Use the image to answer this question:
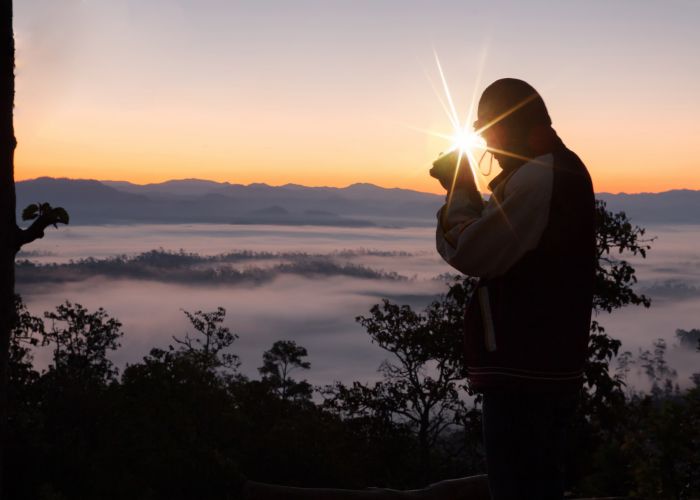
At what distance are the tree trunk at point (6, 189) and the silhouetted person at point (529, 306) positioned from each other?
91.0 inches

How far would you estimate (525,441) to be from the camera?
2389 mm

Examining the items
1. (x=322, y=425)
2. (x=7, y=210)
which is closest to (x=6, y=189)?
(x=7, y=210)

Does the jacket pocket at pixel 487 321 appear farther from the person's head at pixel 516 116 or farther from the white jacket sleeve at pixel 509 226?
the person's head at pixel 516 116

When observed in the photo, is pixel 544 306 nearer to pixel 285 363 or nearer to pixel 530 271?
pixel 530 271

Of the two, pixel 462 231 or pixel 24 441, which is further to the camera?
pixel 24 441

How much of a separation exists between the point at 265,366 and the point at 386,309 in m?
34.1

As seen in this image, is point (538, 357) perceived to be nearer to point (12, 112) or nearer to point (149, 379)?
point (12, 112)

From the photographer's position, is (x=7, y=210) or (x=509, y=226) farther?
(x=7, y=210)

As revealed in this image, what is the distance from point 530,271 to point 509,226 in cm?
18

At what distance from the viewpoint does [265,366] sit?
195 feet

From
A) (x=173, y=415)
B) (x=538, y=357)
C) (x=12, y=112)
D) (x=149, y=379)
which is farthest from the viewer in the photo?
(x=149, y=379)

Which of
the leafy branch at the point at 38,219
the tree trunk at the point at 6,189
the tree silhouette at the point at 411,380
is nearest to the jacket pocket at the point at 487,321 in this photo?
the leafy branch at the point at 38,219

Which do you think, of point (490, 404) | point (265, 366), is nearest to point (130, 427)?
point (490, 404)

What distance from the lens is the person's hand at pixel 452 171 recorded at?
2592mm
